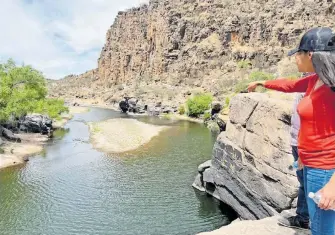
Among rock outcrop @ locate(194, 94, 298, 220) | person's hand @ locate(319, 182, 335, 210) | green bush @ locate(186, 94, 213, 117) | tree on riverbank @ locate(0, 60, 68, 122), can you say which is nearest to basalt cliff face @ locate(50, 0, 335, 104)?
green bush @ locate(186, 94, 213, 117)

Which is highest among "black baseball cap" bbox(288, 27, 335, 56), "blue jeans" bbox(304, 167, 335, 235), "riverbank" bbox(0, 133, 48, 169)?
"black baseball cap" bbox(288, 27, 335, 56)

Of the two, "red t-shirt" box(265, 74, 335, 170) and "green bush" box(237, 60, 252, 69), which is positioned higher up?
"green bush" box(237, 60, 252, 69)

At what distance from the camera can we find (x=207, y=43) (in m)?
135

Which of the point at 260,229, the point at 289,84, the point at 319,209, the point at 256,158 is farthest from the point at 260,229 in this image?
the point at 256,158

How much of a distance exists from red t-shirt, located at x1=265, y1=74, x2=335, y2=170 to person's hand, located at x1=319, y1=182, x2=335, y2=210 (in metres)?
0.30

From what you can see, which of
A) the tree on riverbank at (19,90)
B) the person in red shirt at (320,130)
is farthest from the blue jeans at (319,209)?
the tree on riverbank at (19,90)

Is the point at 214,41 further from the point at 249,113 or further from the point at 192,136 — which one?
the point at 249,113

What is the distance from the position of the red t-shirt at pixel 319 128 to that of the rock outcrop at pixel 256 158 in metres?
9.86

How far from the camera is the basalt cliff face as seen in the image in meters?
119

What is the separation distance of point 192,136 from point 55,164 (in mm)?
24105

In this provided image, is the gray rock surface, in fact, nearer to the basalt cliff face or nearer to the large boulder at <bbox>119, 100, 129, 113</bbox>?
the basalt cliff face

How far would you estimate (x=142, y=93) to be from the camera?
126 meters

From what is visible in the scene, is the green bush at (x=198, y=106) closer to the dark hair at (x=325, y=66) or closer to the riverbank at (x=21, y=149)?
the riverbank at (x=21, y=149)

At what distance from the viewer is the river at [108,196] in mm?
19875
